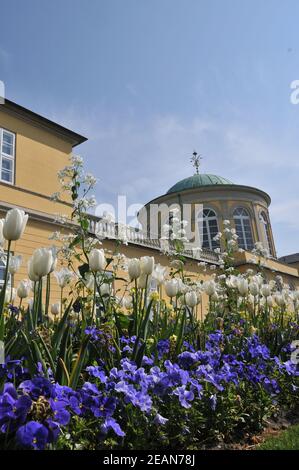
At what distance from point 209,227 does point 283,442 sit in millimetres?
22625

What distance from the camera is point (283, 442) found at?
2096 millimetres

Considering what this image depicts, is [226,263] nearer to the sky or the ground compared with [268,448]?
nearer to the sky

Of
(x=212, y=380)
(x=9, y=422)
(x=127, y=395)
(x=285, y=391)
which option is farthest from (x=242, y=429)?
(x=9, y=422)

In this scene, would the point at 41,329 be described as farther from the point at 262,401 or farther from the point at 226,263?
the point at 226,263

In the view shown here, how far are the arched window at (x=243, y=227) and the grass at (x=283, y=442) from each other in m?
22.5

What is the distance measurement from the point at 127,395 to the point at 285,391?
1.78 metres

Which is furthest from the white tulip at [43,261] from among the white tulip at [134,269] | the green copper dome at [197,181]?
the green copper dome at [197,181]

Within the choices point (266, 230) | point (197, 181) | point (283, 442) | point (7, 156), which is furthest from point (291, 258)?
point (283, 442)

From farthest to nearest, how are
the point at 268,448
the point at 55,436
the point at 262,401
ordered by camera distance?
the point at 262,401, the point at 268,448, the point at 55,436

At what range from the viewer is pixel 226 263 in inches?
240

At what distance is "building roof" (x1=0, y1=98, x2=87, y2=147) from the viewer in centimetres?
1173

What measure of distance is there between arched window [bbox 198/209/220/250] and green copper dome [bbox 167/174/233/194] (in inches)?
90.6

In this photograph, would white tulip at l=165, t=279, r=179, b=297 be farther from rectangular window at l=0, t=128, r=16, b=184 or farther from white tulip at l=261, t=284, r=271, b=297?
rectangular window at l=0, t=128, r=16, b=184

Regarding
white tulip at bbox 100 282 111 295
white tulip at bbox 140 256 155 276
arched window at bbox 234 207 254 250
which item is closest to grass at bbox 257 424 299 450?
white tulip at bbox 140 256 155 276
